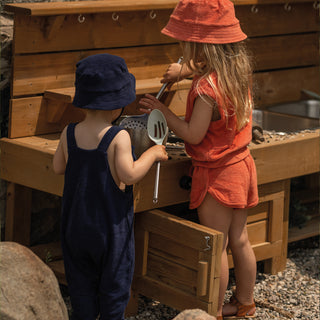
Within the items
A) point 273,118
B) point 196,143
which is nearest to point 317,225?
point 273,118

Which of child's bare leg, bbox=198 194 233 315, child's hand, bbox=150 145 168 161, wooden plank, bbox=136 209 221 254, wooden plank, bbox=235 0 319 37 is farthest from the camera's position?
wooden plank, bbox=235 0 319 37

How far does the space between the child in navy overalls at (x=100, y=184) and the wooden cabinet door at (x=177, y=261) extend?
1.17 ft

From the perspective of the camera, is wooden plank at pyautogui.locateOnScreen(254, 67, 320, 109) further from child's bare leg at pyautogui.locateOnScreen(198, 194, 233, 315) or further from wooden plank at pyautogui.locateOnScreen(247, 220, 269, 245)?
child's bare leg at pyautogui.locateOnScreen(198, 194, 233, 315)

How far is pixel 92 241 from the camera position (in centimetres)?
321

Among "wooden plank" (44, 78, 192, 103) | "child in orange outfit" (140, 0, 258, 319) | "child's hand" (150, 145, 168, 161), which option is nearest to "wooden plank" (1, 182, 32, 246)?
"wooden plank" (44, 78, 192, 103)

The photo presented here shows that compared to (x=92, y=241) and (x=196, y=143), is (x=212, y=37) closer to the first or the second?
(x=196, y=143)

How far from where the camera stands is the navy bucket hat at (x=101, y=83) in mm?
3121

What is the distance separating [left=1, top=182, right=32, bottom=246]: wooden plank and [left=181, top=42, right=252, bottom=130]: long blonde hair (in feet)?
4.24

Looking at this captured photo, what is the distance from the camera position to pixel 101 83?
312cm

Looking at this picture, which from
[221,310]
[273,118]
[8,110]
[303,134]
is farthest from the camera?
[273,118]

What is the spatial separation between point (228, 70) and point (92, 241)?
1051mm

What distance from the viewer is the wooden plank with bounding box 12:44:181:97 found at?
3.98 metres

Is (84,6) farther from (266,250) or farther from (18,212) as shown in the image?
(266,250)

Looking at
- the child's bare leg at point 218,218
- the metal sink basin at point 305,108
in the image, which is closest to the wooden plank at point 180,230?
the child's bare leg at point 218,218
